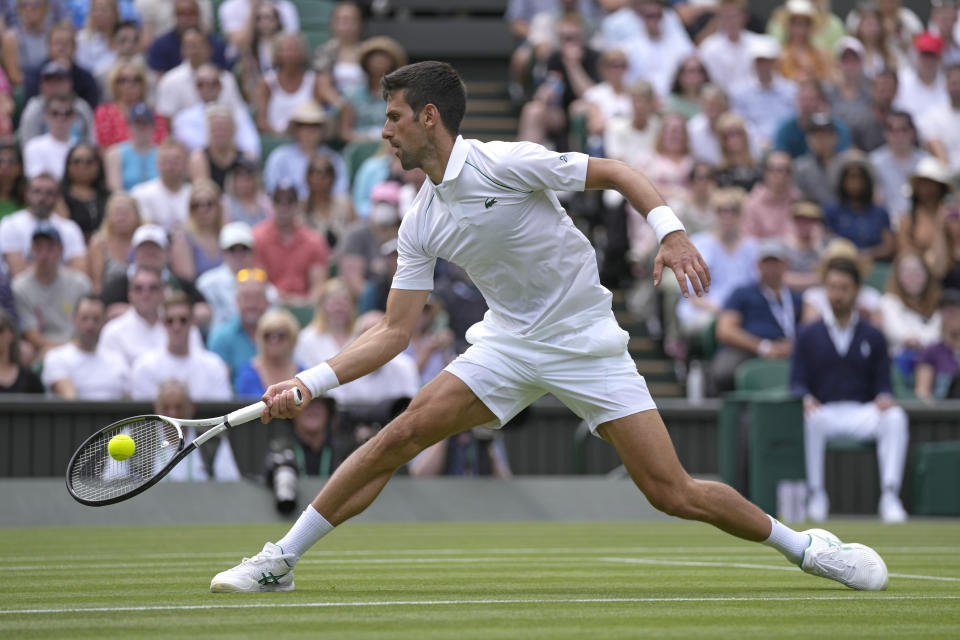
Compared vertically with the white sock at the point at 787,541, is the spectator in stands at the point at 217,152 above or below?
above

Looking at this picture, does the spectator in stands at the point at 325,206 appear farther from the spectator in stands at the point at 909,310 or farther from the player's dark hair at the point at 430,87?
the player's dark hair at the point at 430,87

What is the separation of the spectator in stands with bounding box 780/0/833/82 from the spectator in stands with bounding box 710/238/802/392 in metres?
4.59

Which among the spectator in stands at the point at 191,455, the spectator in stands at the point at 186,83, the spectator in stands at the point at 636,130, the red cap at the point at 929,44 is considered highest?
the red cap at the point at 929,44

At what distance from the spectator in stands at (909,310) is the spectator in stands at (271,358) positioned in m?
5.99

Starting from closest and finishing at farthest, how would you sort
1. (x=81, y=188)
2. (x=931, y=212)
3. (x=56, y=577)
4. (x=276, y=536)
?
1. (x=56, y=577)
2. (x=276, y=536)
3. (x=81, y=188)
4. (x=931, y=212)

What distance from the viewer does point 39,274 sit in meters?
13.6

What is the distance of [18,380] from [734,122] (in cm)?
804

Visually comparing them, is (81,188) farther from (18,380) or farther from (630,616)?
(630,616)

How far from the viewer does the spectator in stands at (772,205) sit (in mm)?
16500

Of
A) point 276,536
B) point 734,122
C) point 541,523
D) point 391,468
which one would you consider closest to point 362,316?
point 541,523

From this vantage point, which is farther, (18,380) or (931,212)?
(931,212)

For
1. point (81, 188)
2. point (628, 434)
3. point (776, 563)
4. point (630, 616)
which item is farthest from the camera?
point (81, 188)

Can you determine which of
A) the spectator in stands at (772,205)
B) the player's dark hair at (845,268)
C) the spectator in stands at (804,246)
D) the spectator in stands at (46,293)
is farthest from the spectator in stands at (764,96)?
the spectator in stands at (46,293)

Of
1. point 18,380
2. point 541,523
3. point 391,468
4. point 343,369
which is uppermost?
point 343,369
